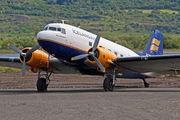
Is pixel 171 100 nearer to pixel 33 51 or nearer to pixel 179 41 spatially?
pixel 33 51

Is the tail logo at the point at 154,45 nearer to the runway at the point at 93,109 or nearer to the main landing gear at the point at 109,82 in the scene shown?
the main landing gear at the point at 109,82

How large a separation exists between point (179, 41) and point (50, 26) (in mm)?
74994

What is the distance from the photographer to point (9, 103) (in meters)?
17.6

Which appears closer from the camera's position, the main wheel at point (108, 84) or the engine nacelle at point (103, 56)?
the engine nacelle at point (103, 56)

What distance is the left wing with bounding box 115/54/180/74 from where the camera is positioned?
24125 millimetres

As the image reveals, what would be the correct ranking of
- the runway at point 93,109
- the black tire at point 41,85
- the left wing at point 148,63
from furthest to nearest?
the black tire at point 41,85 < the left wing at point 148,63 < the runway at point 93,109

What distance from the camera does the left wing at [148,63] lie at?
79.2ft

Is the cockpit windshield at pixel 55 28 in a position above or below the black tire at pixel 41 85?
above

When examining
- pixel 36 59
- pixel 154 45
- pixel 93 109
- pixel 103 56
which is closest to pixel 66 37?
pixel 103 56

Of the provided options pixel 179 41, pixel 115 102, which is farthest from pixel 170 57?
pixel 179 41

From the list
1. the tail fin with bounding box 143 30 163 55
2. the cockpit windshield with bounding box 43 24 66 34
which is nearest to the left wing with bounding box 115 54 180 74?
the cockpit windshield with bounding box 43 24 66 34

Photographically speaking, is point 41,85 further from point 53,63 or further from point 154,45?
point 154,45

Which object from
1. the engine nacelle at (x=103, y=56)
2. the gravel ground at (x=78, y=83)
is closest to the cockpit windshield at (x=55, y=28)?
the engine nacelle at (x=103, y=56)

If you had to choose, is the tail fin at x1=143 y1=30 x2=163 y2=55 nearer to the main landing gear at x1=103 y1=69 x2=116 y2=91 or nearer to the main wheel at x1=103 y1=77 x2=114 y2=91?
the main landing gear at x1=103 y1=69 x2=116 y2=91
